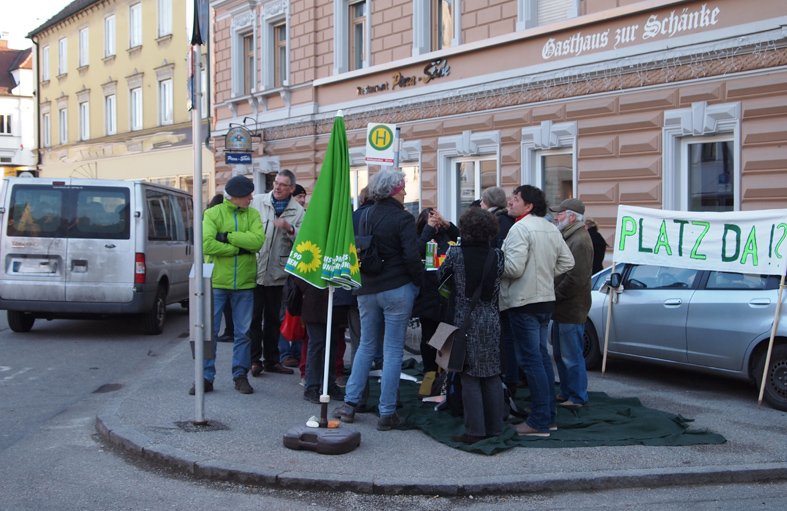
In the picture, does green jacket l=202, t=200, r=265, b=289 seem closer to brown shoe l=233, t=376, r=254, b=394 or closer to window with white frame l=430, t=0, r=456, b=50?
brown shoe l=233, t=376, r=254, b=394

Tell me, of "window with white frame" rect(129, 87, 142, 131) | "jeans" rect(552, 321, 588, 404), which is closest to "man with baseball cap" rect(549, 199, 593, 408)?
"jeans" rect(552, 321, 588, 404)

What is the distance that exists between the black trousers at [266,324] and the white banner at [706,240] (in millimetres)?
3623

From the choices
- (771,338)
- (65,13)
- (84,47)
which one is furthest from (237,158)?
(65,13)

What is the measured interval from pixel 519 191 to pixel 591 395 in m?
2.34

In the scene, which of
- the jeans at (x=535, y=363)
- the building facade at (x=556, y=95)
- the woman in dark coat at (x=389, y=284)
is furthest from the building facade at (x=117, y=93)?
the jeans at (x=535, y=363)

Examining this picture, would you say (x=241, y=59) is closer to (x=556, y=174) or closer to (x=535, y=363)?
(x=556, y=174)

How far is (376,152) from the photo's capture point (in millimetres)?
12203

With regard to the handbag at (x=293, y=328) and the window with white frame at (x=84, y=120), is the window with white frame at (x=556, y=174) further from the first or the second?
the window with white frame at (x=84, y=120)

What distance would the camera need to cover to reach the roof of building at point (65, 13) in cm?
4025

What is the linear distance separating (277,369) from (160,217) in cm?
488

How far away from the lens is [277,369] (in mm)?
9383

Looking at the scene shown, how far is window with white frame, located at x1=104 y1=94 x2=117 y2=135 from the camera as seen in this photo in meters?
38.0

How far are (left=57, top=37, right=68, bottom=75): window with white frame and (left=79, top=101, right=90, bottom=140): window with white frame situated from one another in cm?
301

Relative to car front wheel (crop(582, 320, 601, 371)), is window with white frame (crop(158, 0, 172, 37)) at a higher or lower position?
higher
